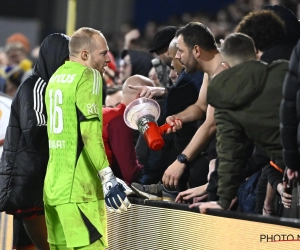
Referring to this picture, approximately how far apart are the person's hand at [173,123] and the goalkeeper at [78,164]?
0.71 m

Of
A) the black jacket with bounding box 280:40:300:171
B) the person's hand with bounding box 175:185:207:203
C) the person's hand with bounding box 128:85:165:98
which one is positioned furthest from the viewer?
the person's hand with bounding box 128:85:165:98

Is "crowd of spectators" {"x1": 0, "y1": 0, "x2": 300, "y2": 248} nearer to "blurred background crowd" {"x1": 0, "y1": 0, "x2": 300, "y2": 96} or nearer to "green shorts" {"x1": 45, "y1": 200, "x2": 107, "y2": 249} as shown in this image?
"green shorts" {"x1": 45, "y1": 200, "x2": 107, "y2": 249}

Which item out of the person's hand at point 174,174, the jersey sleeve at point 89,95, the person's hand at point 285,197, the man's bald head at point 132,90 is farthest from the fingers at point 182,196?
the man's bald head at point 132,90

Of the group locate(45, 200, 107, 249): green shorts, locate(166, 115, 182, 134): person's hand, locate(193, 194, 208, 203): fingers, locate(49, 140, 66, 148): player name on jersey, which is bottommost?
locate(45, 200, 107, 249): green shorts

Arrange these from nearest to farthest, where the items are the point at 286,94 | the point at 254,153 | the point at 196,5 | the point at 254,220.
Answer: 1. the point at 286,94
2. the point at 254,220
3. the point at 254,153
4. the point at 196,5

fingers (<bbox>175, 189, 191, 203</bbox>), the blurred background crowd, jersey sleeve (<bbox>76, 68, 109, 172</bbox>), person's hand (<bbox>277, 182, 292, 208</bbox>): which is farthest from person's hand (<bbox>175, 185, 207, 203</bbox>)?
the blurred background crowd

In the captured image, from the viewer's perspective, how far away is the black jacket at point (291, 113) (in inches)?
171

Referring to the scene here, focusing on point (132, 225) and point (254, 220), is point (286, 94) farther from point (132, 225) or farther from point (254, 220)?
point (132, 225)

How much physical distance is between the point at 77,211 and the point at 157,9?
50.6 ft

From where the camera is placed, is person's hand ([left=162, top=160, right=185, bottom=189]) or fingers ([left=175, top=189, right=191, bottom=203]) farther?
person's hand ([left=162, top=160, right=185, bottom=189])

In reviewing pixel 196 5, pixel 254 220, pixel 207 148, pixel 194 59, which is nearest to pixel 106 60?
pixel 194 59

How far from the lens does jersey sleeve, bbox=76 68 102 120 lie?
196 inches

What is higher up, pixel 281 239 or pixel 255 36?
pixel 255 36

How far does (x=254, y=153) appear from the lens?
546 cm
